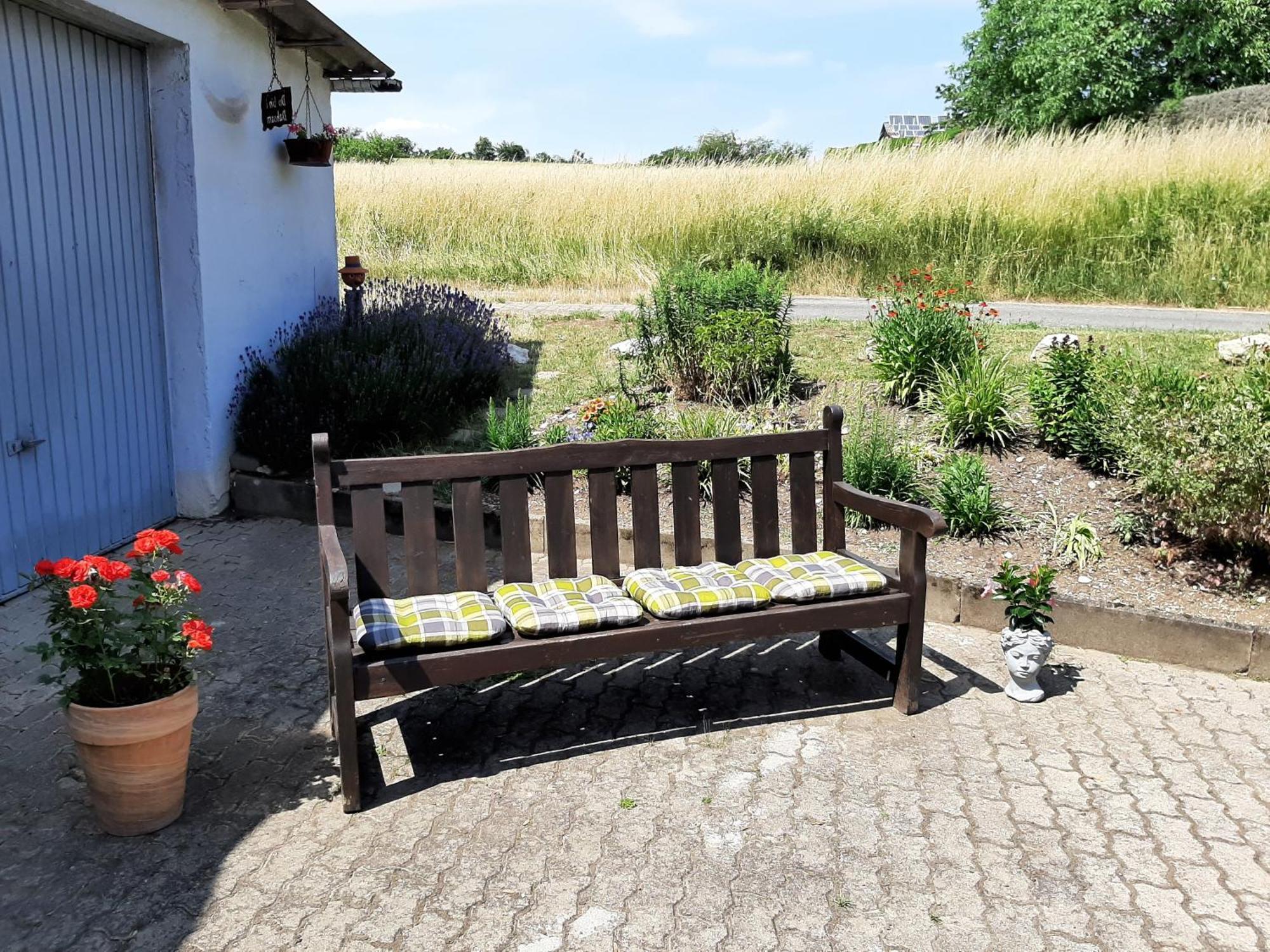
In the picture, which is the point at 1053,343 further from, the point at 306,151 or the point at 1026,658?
the point at 306,151

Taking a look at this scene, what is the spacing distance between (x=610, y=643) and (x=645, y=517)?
0.79 m

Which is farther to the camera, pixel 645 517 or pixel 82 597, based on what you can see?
pixel 645 517

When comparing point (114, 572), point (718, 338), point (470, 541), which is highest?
point (718, 338)

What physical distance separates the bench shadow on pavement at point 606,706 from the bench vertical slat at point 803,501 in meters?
0.58

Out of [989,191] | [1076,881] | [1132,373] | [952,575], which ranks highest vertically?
[989,191]

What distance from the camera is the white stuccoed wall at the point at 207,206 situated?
632cm

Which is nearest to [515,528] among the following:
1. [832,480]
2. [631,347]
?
[832,480]

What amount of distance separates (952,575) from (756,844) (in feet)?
8.12

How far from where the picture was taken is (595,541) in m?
4.37

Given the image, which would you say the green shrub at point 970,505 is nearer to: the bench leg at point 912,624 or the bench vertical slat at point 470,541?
the bench leg at point 912,624

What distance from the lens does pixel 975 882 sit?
3.19 meters

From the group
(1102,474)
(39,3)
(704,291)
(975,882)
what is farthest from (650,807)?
(704,291)

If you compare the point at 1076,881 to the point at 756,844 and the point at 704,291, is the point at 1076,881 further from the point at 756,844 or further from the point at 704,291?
the point at 704,291

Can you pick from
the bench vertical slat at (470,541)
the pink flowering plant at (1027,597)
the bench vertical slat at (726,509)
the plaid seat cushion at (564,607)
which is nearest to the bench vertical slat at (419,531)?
the bench vertical slat at (470,541)
